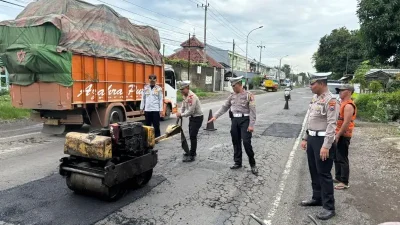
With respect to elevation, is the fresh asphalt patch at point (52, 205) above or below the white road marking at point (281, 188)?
above

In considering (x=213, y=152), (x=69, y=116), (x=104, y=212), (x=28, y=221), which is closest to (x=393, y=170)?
(x=213, y=152)

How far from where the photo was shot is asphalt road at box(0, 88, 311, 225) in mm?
3998

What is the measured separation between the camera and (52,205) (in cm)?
426

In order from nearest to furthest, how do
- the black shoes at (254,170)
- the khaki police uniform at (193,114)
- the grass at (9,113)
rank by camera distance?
the black shoes at (254,170), the khaki police uniform at (193,114), the grass at (9,113)

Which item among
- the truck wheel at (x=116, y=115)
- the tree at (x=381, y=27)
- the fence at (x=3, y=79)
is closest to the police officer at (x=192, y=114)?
the truck wheel at (x=116, y=115)

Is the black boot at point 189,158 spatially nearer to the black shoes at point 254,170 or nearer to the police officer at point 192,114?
the police officer at point 192,114

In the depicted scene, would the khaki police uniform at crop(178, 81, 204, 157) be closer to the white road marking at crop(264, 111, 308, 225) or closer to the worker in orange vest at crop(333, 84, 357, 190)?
→ the white road marking at crop(264, 111, 308, 225)

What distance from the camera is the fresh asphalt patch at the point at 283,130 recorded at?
10.4 metres

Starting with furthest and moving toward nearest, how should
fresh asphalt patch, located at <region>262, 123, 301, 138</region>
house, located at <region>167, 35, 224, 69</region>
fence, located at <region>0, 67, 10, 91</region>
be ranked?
house, located at <region>167, 35, 224, 69</region>
fence, located at <region>0, 67, 10, 91</region>
fresh asphalt patch, located at <region>262, 123, 301, 138</region>

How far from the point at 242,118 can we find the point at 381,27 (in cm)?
1218

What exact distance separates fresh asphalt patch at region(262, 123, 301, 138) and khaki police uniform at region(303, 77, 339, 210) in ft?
19.6

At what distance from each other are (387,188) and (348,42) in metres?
47.8

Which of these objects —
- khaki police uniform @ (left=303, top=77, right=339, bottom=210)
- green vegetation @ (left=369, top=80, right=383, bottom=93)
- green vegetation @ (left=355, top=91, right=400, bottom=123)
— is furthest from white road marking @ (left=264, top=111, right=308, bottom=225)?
green vegetation @ (left=369, top=80, right=383, bottom=93)

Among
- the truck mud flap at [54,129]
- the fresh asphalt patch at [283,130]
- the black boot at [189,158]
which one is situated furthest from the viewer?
the fresh asphalt patch at [283,130]
